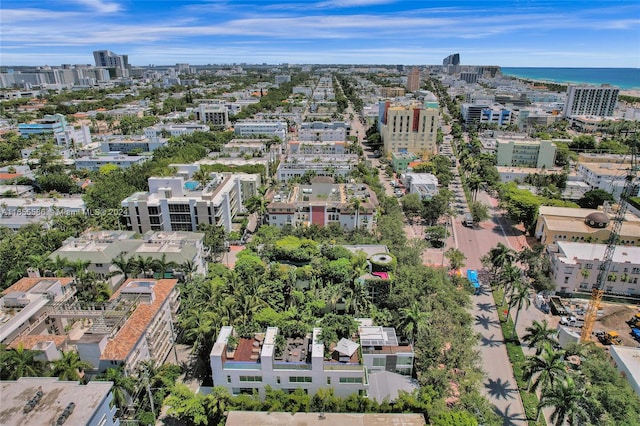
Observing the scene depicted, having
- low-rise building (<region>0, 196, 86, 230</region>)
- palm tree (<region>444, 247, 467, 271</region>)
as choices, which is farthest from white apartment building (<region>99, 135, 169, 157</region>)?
palm tree (<region>444, 247, 467, 271</region>)

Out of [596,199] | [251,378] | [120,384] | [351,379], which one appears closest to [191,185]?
[120,384]

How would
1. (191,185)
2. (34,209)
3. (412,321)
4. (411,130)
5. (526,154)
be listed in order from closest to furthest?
(412,321) < (191,185) < (34,209) < (526,154) < (411,130)

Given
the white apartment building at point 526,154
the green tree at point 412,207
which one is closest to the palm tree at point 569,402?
the green tree at point 412,207

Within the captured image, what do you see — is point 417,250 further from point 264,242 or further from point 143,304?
point 143,304

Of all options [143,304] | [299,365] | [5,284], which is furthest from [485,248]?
[5,284]

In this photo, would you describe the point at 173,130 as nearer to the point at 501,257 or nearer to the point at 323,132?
the point at 323,132

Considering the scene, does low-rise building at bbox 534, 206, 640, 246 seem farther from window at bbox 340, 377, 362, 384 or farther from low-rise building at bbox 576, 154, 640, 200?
window at bbox 340, 377, 362, 384
